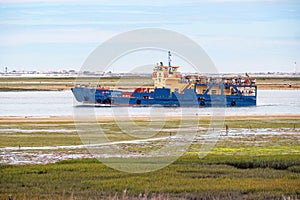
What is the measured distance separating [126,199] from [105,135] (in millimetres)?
19013

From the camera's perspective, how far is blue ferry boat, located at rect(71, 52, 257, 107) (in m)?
72.3

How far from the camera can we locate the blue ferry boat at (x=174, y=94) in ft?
237

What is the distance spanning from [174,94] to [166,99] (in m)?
1.43

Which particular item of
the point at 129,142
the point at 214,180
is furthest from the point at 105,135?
the point at 214,180

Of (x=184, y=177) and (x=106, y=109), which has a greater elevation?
(x=184, y=177)

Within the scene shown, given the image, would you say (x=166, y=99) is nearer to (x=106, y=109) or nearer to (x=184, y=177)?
(x=106, y=109)

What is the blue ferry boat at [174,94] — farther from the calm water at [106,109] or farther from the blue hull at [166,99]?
the calm water at [106,109]

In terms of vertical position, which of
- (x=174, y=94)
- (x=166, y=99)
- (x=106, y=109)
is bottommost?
(x=106, y=109)

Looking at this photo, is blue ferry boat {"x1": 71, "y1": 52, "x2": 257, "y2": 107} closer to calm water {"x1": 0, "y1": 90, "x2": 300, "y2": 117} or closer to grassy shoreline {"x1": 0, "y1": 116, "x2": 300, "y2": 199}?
calm water {"x1": 0, "y1": 90, "x2": 300, "y2": 117}

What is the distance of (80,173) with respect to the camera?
22.3 m

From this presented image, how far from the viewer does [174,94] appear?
241 feet

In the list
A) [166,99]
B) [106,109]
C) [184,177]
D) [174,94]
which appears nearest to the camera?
[184,177]

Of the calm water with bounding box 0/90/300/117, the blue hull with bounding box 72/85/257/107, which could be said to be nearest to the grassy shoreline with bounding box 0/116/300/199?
the calm water with bounding box 0/90/300/117

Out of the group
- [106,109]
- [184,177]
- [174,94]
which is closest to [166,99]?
[174,94]
